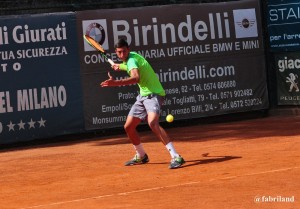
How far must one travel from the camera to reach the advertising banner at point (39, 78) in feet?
50.4

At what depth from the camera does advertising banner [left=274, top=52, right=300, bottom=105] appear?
17734 millimetres

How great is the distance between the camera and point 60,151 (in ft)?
48.2

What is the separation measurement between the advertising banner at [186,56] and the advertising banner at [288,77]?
0.36m

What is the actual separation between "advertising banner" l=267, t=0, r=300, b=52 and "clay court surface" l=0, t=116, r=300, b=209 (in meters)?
2.39

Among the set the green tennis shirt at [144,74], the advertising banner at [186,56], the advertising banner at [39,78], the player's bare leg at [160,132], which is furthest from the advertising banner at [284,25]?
the player's bare leg at [160,132]

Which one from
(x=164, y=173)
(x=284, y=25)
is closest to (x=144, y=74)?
(x=164, y=173)

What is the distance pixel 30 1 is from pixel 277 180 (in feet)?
37.5

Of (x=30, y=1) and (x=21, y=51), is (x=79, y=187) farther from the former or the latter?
(x=30, y=1)

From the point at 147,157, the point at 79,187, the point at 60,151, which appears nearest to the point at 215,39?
the point at 60,151

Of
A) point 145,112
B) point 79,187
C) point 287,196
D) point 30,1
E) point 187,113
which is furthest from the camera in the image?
point 30,1

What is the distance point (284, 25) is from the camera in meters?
17.8

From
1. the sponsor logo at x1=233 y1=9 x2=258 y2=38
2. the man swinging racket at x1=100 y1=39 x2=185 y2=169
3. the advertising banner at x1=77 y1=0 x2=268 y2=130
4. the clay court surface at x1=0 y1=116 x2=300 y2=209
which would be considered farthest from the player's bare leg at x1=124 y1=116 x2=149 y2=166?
the sponsor logo at x1=233 y1=9 x2=258 y2=38

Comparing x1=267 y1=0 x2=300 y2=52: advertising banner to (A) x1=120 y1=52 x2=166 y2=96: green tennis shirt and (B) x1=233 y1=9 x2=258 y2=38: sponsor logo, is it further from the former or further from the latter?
(A) x1=120 y1=52 x2=166 y2=96: green tennis shirt

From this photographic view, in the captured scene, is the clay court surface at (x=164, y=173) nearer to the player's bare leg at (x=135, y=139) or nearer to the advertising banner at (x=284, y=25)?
the player's bare leg at (x=135, y=139)
